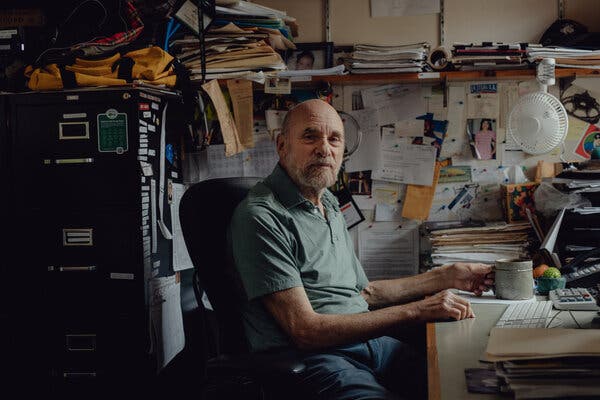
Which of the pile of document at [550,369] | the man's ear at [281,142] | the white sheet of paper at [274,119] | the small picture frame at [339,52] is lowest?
the pile of document at [550,369]

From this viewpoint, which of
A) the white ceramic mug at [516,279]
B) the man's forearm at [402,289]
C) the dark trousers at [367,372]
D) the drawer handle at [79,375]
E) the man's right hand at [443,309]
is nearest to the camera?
the dark trousers at [367,372]

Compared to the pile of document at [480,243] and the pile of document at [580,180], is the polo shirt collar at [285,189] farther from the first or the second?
the pile of document at [580,180]

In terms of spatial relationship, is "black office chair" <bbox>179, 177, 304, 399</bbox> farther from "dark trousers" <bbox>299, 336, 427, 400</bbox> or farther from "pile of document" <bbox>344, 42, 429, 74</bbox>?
"pile of document" <bbox>344, 42, 429, 74</bbox>

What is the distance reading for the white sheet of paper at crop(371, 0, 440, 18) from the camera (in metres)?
2.52

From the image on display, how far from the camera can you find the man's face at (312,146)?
172 cm

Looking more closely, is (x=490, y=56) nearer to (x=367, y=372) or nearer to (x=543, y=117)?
(x=543, y=117)

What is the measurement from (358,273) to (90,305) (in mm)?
1033

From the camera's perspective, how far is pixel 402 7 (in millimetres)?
2537

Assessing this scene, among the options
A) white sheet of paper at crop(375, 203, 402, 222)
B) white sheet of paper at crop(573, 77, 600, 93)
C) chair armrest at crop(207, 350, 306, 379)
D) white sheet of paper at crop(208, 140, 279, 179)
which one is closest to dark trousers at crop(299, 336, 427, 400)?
chair armrest at crop(207, 350, 306, 379)

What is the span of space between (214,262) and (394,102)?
1.33 m

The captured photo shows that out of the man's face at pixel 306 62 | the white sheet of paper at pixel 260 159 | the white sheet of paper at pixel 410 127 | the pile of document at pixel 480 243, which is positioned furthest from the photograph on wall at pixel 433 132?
the white sheet of paper at pixel 260 159

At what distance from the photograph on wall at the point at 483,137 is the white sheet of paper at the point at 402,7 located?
0.50 metres

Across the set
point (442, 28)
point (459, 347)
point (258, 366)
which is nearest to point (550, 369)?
point (459, 347)

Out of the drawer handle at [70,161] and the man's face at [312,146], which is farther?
the drawer handle at [70,161]
